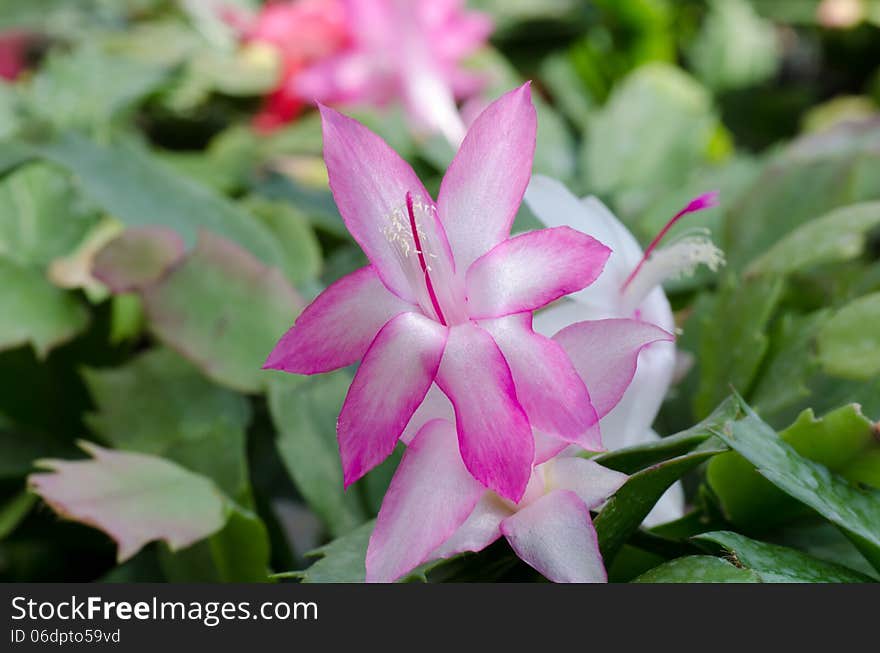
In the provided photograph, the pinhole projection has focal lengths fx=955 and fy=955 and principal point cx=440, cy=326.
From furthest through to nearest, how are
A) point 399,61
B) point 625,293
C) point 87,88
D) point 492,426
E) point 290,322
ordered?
1. point 399,61
2. point 87,88
3. point 290,322
4. point 625,293
5. point 492,426

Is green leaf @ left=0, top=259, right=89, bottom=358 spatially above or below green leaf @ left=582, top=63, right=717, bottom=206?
above

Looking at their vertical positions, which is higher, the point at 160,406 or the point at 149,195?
the point at 149,195

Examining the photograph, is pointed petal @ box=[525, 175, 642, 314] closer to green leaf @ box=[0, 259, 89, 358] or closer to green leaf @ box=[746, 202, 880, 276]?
green leaf @ box=[746, 202, 880, 276]

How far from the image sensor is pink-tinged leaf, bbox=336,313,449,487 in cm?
34

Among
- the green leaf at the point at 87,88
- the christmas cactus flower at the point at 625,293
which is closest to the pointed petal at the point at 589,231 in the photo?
the christmas cactus flower at the point at 625,293

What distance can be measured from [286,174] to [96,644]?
1.90 feet

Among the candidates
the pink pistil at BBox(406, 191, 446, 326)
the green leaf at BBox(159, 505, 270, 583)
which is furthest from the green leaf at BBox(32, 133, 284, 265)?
the pink pistil at BBox(406, 191, 446, 326)

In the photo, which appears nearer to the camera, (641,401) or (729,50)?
(641,401)

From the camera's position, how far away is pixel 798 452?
0.42 m

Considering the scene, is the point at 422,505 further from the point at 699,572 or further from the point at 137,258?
the point at 137,258

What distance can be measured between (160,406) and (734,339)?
1.14 feet

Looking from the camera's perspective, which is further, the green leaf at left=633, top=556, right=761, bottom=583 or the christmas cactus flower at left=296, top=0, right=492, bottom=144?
the christmas cactus flower at left=296, top=0, right=492, bottom=144

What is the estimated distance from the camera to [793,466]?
385 millimetres

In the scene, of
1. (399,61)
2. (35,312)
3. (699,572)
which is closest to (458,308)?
(699,572)
